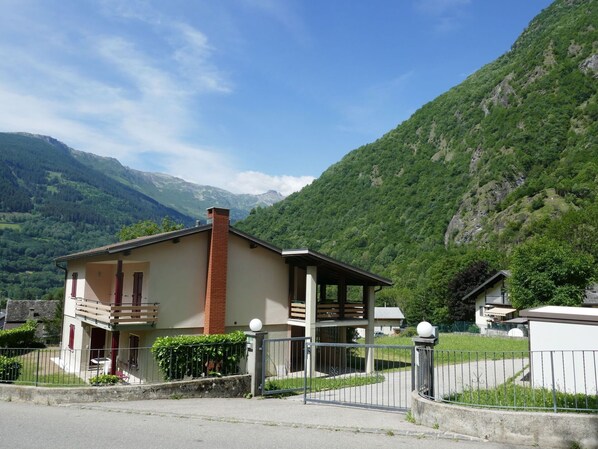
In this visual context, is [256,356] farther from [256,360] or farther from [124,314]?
[124,314]

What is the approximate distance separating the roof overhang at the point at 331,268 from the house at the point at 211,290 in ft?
0.14

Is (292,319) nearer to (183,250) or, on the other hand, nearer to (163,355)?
(183,250)

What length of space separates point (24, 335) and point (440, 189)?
97.4 meters

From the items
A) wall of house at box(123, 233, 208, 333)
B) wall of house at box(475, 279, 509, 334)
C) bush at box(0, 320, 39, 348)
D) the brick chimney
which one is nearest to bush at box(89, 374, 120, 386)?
wall of house at box(123, 233, 208, 333)

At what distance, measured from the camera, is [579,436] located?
7.50 m

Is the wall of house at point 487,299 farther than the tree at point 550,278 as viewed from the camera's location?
Yes

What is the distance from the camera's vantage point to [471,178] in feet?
352

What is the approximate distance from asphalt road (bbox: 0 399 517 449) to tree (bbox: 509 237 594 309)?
32.5 meters

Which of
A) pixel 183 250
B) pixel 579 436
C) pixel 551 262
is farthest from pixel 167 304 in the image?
pixel 551 262

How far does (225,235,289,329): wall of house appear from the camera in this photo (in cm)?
2080

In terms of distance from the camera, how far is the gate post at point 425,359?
966 cm

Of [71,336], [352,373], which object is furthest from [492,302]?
[71,336]

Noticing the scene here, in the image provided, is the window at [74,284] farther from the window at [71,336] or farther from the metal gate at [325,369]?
the metal gate at [325,369]

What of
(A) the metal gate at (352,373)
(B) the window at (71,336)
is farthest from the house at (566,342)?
(B) the window at (71,336)
